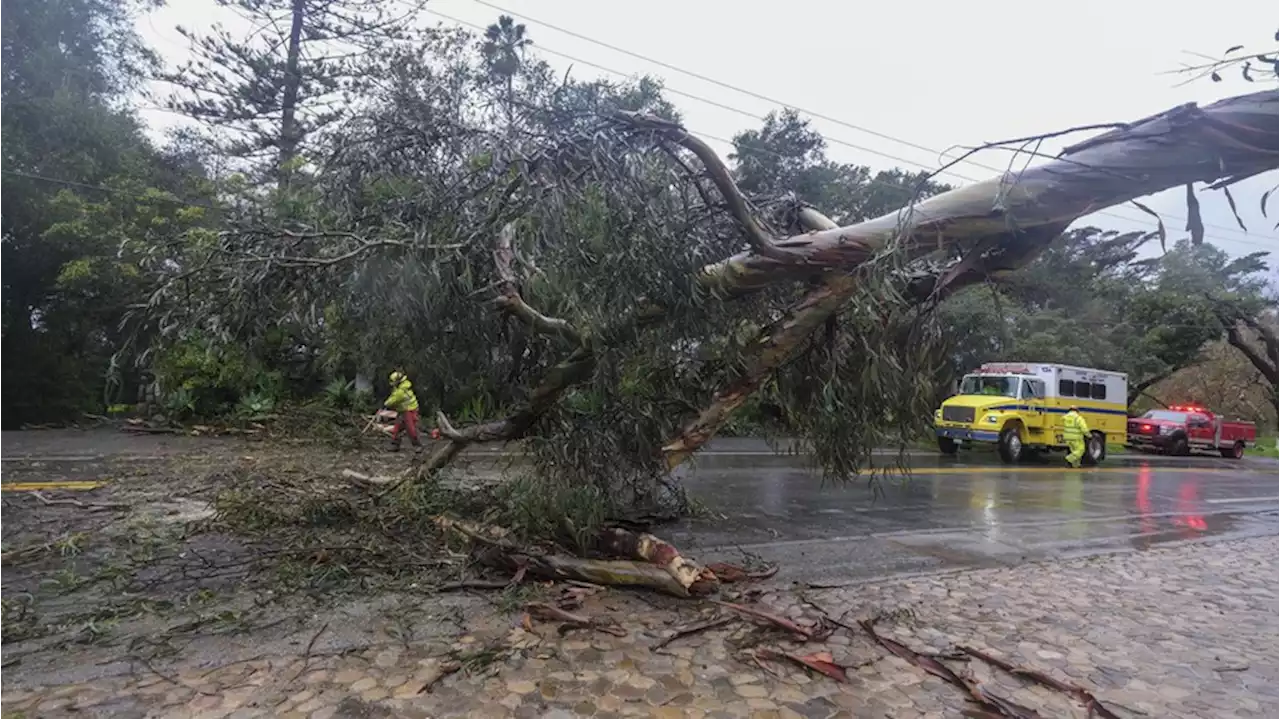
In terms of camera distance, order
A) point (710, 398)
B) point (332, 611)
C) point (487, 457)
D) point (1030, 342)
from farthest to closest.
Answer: point (1030, 342), point (487, 457), point (710, 398), point (332, 611)

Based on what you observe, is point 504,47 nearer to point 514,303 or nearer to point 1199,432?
point 514,303

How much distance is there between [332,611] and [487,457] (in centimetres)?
628

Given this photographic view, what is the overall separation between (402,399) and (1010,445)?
1295 centimetres

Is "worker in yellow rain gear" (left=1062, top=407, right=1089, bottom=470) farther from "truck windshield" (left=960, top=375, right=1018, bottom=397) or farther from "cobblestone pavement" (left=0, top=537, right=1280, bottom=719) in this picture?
"cobblestone pavement" (left=0, top=537, right=1280, bottom=719)

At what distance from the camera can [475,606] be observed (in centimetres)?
448

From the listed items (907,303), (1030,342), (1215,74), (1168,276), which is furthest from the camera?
(1168,276)

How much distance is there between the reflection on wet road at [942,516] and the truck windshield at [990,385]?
142 inches

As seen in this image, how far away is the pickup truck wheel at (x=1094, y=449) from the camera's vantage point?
1791 cm

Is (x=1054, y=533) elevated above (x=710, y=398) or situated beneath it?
situated beneath

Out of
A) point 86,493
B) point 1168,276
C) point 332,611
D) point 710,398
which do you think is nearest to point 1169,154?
point 710,398

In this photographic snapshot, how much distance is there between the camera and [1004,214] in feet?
12.5

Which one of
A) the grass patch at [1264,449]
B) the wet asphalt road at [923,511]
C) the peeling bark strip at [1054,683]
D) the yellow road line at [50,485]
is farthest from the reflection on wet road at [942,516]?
the grass patch at [1264,449]

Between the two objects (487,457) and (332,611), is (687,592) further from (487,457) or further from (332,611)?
(487,457)

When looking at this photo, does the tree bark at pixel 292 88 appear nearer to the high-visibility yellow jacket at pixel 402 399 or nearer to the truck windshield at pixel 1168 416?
the high-visibility yellow jacket at pixel 402 399
